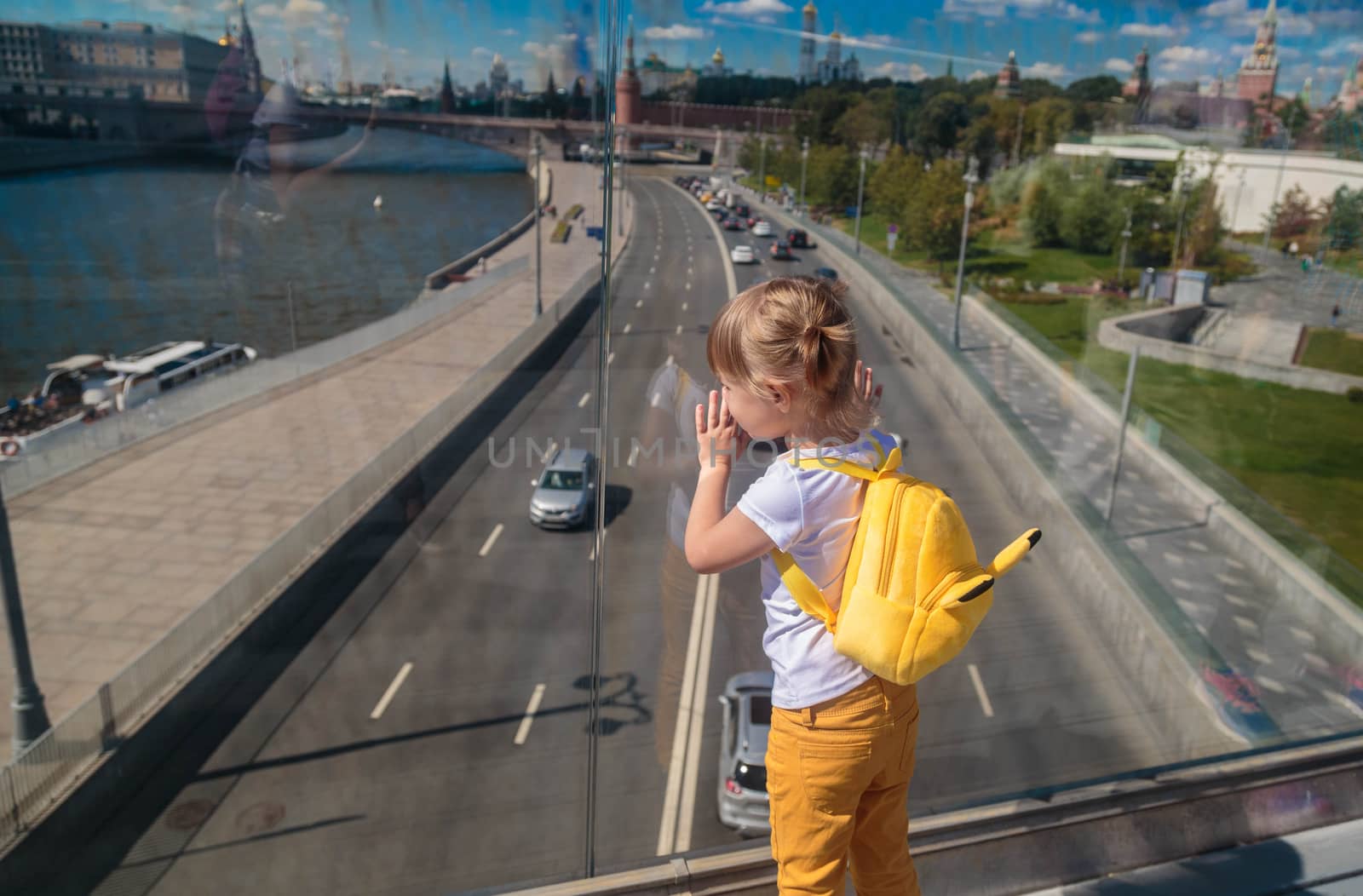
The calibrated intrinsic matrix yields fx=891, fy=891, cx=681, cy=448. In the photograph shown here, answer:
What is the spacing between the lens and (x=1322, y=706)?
280 cm

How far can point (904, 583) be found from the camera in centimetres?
84

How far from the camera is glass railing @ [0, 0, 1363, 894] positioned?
1.78 m

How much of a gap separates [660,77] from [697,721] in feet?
4.77

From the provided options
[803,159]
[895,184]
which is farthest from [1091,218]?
[803,159]

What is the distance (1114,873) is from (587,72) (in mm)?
1771

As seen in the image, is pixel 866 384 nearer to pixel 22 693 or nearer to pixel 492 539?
pixel 492 539

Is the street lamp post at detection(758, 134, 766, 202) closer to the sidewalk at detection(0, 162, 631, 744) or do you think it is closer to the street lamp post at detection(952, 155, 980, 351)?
the street lamp post at detection(952, 155, 980, 351)

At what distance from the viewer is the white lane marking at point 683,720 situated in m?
1.57

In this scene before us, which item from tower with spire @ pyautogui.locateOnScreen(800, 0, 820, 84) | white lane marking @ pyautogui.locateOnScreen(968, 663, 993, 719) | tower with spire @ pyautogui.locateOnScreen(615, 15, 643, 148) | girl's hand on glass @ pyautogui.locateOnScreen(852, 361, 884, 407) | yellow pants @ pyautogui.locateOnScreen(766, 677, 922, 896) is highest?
tower with spire @ pyautogui.locateOnScreen(800, 0, 820, 84)

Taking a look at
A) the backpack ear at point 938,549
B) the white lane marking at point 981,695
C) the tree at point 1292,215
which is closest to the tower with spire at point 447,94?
the backpack ear at point 938,549

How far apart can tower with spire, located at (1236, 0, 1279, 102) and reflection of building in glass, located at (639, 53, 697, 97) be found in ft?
9.43

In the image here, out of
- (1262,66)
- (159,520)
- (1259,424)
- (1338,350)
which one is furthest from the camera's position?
(1259,424)

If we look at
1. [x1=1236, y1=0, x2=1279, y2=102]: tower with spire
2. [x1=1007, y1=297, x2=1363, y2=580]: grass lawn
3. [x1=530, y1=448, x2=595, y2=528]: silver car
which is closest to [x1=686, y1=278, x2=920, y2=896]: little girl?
[x1=530, y1=448, x2=595, y2=528]: silver car

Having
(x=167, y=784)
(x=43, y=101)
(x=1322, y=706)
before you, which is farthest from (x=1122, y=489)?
(x=43, y=101)
